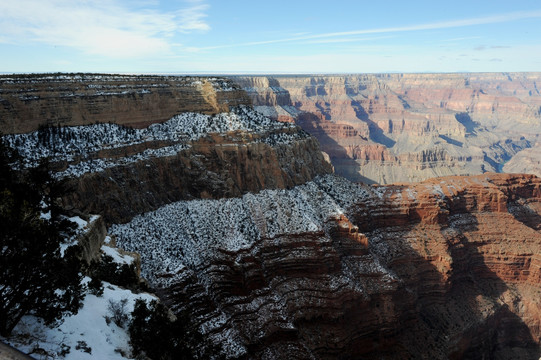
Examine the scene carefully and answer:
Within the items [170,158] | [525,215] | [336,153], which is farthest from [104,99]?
[336,153]

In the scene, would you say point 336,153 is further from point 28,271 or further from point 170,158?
point 28,271

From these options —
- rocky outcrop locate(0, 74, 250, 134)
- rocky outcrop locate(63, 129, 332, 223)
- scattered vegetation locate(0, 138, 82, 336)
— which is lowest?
rocky outcrop locate(63, 129, 332, 223)

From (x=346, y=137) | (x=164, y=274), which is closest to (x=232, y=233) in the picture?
(x=164, y=274)

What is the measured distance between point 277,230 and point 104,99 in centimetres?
2897

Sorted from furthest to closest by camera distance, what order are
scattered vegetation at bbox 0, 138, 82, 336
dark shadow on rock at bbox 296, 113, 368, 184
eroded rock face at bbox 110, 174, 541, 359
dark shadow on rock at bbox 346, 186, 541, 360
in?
dark shadow on rock at bbox 296, 113, 368, 184 → dark shadow on rock at bbox 346, 186, 541, 360 → eroded rock face at bbox 110, 174, 541, 359 → scattered vegetation at bbox 0, 138, 82, 336

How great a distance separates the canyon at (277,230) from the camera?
40.8 metres

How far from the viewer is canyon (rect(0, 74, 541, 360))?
1607 inches

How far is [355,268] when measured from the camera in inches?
1950

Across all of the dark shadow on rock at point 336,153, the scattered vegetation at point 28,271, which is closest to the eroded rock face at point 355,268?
the scattered vegetation at point 28,271

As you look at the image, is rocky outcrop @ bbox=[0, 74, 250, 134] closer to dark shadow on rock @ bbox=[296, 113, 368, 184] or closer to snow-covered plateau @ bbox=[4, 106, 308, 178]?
snow-covered plateau @ bbox=[4, 106, 308, 178]

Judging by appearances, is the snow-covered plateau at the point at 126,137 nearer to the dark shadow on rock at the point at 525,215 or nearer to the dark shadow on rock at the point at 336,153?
the dark shadow on rock at the point at 525,215

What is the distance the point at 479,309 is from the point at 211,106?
174 ft

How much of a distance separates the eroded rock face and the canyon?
0.63 feet

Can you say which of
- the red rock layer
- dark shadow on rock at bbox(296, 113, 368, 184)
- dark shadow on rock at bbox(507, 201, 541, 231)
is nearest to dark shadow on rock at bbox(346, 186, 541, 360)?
the red rock layer
